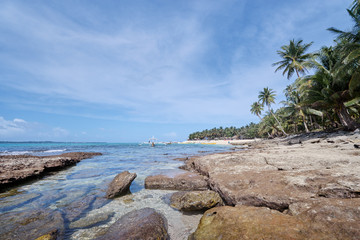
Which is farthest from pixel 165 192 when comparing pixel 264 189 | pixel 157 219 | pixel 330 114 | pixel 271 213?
pixel 330 114

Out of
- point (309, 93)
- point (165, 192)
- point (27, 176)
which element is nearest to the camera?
point (165, 192)

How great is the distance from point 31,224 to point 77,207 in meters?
1.30

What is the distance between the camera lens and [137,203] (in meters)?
5.76

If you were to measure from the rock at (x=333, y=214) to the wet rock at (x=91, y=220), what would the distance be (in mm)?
4857

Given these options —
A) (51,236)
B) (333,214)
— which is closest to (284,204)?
(333,214)

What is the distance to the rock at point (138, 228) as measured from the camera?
3342 millimetres

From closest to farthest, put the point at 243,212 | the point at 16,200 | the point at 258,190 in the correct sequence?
the point at 243,212
the point at 258,190
the point at 16,200

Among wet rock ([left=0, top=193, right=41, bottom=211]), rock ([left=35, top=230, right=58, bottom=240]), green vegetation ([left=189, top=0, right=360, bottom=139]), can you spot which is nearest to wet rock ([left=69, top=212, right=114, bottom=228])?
rock ([left=35, top=230, right=58, bottom=240])

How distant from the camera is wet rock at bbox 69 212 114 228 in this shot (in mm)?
4211

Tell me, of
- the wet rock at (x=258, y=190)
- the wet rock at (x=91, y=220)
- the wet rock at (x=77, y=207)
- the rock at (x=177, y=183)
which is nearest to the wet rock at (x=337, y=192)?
the wet rock at (x=258, y=190)

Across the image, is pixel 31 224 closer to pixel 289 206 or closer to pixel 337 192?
pixel 289 206

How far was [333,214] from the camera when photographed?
2.78 metres

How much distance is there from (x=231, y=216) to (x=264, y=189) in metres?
1.68

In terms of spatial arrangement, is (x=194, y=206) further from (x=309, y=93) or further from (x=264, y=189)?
(x=309, y=93)
